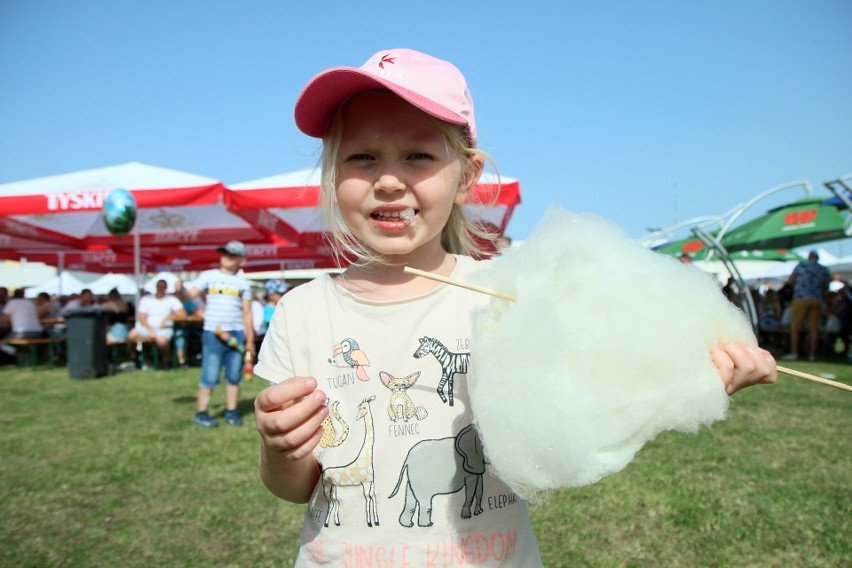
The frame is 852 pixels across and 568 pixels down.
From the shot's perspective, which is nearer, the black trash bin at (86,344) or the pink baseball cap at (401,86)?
the pink baseball cap at (401,86)

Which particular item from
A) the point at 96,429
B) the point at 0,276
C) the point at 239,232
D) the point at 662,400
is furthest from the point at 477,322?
the point at 0,276

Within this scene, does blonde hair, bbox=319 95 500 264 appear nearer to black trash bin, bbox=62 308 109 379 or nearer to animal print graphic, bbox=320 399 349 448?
animal print graphic, bbox=320 399 349 448

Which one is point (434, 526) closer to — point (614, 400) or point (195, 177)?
point (614, 400)

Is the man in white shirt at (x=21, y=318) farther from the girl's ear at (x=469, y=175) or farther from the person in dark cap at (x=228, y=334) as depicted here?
the girl's ear at (x=469, y=175)

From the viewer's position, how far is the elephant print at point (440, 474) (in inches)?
44.4

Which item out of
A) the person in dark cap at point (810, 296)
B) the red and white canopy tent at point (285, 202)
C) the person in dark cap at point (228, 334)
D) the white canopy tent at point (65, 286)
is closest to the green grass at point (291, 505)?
the person in dark cap at point (228, 334)

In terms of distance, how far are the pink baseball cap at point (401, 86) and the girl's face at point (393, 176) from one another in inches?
2.1

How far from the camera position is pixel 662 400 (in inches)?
39.5

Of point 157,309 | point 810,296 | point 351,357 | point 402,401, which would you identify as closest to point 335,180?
point 351,357

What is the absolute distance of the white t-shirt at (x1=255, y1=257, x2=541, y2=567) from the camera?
1.12 meters

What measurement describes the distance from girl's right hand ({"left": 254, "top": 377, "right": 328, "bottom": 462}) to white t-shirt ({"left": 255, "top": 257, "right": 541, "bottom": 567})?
0.17 metres

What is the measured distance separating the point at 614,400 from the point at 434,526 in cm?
44

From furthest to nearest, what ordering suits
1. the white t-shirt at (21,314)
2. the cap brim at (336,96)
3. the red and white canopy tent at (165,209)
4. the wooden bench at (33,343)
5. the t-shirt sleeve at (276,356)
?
the white t-shirt at (21,314)
the wooden bench at (33,343)
the red and white canopy tent at (165,209)
the t-shirt sleeve at (276,356)
the cap brim at (336,96)

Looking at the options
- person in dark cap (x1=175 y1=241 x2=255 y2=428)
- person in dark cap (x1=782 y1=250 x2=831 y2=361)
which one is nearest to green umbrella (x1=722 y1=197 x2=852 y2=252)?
person in dark cap (x1=782 y1=250 x2=831 y2=361)
